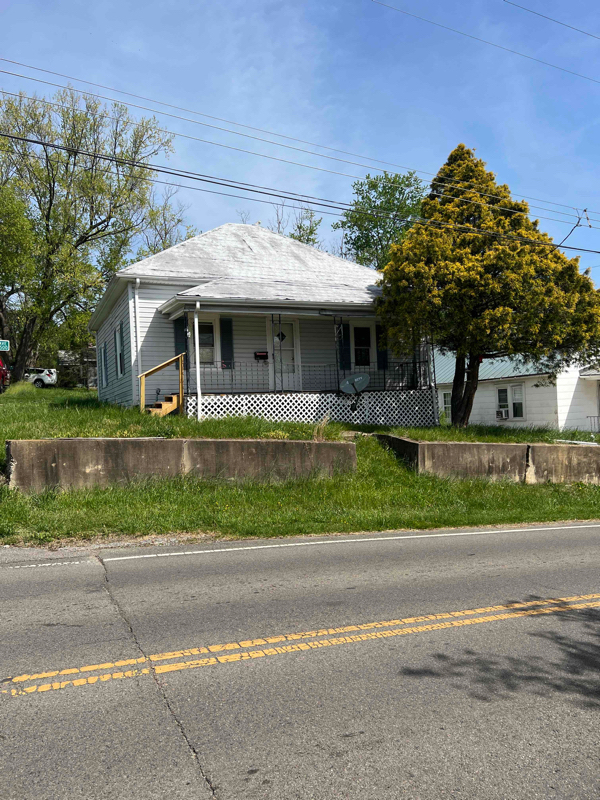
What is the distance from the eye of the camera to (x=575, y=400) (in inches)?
1032

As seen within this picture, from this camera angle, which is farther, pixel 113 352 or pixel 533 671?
pixel 113 352

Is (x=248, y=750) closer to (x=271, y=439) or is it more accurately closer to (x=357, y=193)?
(x=271, y=439)

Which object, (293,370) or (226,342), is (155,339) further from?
(293,370)

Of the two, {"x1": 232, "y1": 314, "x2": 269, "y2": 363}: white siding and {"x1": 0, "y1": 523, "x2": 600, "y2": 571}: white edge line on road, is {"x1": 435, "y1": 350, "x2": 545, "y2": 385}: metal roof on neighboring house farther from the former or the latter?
{"x1": 0, "y1": 523, "x2": 600, "y2": 571}: white edge line on road

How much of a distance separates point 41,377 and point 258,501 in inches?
1473

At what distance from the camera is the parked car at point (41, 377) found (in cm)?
4434

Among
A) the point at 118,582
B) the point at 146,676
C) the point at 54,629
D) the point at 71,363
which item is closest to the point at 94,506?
the point at 118,582

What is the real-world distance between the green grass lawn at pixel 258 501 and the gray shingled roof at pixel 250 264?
5.47 metres

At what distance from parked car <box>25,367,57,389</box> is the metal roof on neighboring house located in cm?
2725

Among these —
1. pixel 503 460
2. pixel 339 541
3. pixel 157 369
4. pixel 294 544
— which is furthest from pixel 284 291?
pixel 294 544

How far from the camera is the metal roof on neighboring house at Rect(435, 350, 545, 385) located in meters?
26.6

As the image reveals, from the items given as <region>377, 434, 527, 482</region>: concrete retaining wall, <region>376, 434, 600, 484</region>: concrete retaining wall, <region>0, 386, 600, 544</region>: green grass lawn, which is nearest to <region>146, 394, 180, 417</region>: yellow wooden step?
<region>0, 386, 600, 544</region>: green grass lawn

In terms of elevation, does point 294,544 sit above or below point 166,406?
below

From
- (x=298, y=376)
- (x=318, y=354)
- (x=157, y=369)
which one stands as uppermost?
(x=318, y=354)
